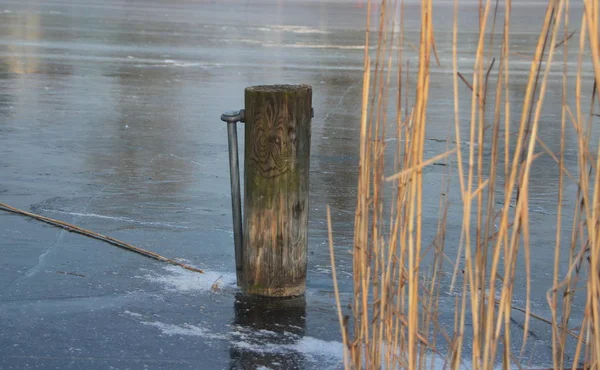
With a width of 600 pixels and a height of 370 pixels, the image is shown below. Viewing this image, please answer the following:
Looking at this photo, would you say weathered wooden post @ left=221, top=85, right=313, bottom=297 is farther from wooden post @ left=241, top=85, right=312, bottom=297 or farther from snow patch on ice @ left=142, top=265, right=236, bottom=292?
snow patch on ice @ left=142, top=265, right=236, bottom=292

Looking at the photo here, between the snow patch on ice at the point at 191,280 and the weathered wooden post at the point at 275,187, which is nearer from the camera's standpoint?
the weathered wooden post at the point at 275,187

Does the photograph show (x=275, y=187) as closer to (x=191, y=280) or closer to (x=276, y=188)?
(x=276, y=188)

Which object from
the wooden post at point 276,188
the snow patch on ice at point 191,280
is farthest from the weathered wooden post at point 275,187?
the snow patch on ice at point 191,280

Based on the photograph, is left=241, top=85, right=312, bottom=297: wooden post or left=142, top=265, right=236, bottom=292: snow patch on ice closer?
left=241, top=85, right=312, bottom=297: wooden post

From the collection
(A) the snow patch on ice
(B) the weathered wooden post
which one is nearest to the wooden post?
(B) the weathered wooden post

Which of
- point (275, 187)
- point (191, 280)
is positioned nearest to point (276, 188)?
point (275, 187)

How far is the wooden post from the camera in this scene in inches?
167

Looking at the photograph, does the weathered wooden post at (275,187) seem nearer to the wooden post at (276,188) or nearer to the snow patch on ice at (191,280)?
the wooden post at (276,188)

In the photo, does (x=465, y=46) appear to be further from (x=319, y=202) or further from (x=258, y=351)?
(x=258, y=351)

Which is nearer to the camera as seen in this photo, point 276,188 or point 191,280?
point 276,188

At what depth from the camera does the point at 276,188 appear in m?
4.32

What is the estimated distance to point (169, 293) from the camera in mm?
4527

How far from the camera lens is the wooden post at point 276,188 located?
4.23 m

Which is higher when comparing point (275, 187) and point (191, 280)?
point (275, 187)
